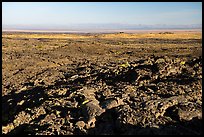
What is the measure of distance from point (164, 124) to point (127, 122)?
797mm

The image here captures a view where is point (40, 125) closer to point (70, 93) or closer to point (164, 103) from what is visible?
point (70, 93)

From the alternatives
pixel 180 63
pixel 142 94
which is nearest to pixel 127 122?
pixel 142 94

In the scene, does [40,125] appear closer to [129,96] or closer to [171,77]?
[129,96]

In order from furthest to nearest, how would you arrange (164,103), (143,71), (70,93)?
(143,71) → (70,93) → (164,103)

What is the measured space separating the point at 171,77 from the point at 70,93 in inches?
126

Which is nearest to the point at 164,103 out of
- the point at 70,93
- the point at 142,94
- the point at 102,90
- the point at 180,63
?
the point at 142,94

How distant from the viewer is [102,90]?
→ 9391 mm

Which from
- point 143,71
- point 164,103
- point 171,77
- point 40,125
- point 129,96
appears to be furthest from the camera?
point 143,71

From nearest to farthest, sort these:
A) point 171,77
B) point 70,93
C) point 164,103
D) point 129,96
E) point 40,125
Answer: point 40,125 → point 164,103 → point 129,96 → point 70,93 → point 171,77

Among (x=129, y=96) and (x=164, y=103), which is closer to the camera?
(x=164, y=103)

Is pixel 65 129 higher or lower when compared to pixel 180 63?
lower

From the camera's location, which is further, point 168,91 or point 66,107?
point 168,91

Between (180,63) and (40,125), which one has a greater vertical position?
(180,63)

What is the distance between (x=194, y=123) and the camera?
22.2 ft
